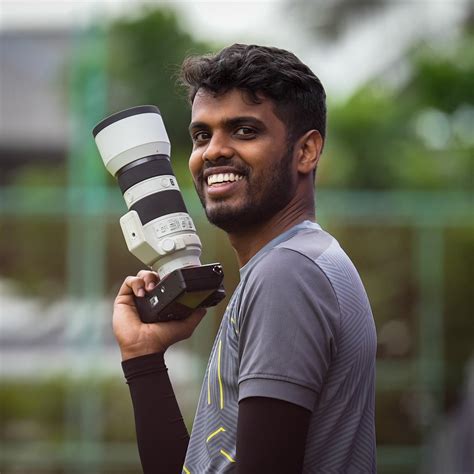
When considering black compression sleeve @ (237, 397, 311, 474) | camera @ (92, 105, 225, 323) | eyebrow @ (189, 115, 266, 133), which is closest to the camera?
black compression sleeve @ (237, 397, 311, 474)

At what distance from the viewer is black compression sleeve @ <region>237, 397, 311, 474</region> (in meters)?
2.01

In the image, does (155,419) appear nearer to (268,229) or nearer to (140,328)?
(140,328)

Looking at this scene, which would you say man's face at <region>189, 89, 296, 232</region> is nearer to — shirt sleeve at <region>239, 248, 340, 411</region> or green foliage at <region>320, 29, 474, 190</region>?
shirt sleeve at <region>239, 248, 340, 411</region>

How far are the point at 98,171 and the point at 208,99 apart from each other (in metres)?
7.25

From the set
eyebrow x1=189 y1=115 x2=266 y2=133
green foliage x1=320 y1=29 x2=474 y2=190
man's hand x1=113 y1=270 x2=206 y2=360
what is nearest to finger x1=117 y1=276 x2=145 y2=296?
man's hand x1=113 y1=270 x2=206 y2=360

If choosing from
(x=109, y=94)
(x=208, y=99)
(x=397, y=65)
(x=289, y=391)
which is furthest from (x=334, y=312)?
(x=397, y=65)

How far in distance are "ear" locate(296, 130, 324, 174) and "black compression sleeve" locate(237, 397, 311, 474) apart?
23.5 inches

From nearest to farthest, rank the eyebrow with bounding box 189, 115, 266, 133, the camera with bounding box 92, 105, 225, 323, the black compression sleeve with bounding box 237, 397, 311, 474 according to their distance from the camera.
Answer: the black compression sleeve with bounding box 237, 397, 311, 474 → the eyebrow with bounding box 189, 115, 266, 133 → the camera with bounding box 92, 105, 225, 323

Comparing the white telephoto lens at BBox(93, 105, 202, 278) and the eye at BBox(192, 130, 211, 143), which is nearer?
the eye at BBox(192, 130, 211, 143)

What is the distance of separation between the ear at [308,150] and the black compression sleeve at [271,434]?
60 cm

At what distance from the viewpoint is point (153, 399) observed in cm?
245

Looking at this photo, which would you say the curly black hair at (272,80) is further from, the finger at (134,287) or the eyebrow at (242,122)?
the finger at (134,287)

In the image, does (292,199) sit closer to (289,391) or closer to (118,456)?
(289,391)

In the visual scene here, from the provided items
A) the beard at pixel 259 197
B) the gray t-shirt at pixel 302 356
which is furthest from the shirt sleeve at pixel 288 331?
the beard at pixel 259 197
